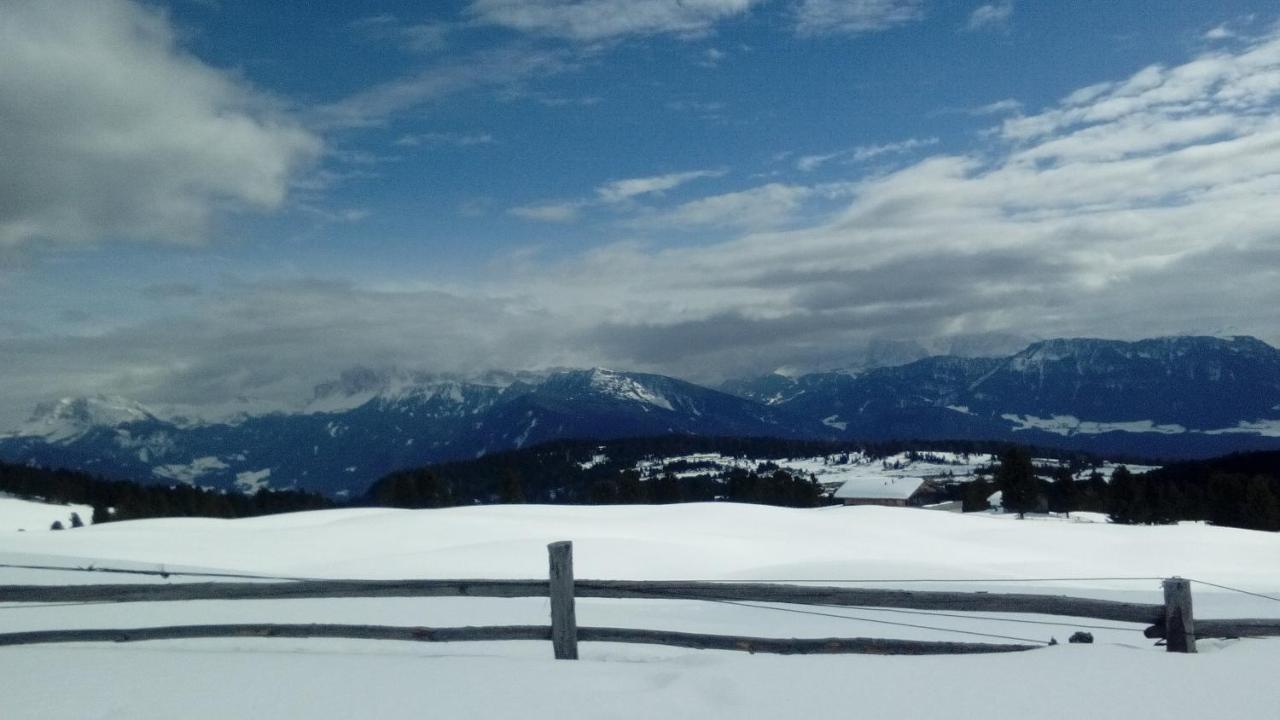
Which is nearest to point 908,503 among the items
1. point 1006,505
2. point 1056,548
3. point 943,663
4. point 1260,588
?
point 1006,505

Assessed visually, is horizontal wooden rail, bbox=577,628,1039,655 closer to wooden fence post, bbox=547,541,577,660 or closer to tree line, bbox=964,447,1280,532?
wooden fence post, bbox=547,541,577,660

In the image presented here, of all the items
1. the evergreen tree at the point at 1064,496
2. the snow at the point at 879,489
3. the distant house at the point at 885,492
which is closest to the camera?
the evergreen tree at the point at 1064,496

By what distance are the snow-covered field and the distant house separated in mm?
98295

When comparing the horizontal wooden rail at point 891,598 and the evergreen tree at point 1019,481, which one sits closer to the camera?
the horizontal wooden rail at point 891,598

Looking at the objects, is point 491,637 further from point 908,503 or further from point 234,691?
point 908,503

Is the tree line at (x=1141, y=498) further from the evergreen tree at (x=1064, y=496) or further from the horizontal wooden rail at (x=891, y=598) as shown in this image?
the horizontal wooden rail at (x=891, y=598)

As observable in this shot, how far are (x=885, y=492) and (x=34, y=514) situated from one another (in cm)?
10332

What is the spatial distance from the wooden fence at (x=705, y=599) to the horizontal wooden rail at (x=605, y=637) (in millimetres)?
10

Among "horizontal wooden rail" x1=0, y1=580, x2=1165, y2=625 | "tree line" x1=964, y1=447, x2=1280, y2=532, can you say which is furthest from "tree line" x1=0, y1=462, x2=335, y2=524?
"horizontal wooden rail" x1=0, y1=580, x2=1165, y2=625

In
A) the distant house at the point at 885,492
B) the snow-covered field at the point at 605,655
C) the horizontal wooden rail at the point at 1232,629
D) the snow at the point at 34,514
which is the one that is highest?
the horizontal wooden rail at the point at 1232,629

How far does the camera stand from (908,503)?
418 feet

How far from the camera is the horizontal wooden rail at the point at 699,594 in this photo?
354 inches

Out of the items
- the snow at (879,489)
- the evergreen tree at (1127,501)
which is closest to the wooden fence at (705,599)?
the evergreen tree at (1127,501)

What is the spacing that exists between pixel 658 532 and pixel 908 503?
10307 centimetres
